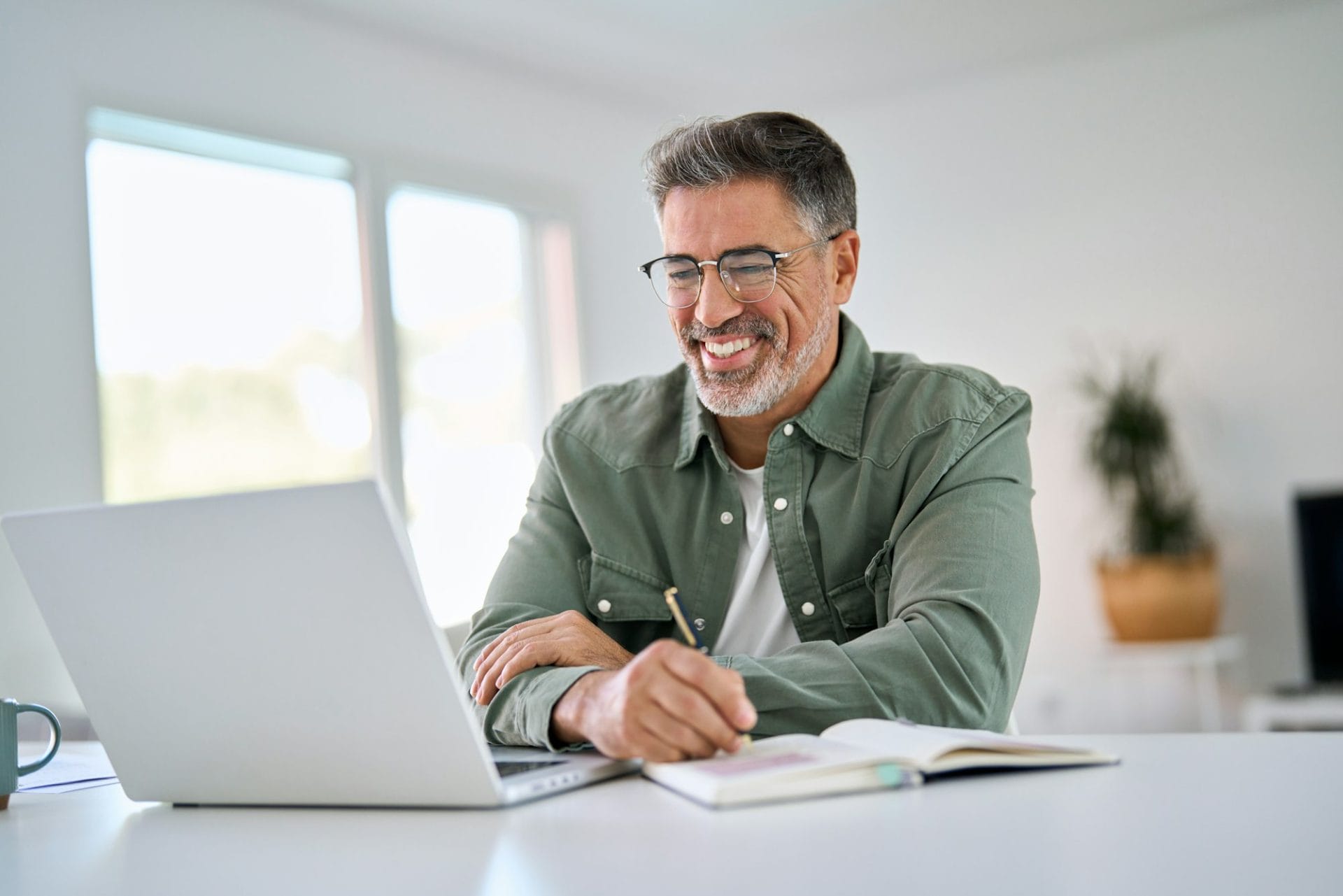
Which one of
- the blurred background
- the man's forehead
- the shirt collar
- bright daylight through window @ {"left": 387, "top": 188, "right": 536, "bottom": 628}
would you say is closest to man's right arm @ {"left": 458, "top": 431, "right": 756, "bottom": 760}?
the shirt collar

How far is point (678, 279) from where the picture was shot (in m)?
1.83

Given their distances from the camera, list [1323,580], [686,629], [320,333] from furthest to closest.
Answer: [1323,580] < [320,333] < [686,629]

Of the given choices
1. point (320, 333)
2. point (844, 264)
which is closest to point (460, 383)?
point (320, 333)

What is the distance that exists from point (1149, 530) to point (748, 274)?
11.3 ft

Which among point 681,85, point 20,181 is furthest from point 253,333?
point 681,85

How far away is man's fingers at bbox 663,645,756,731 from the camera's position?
1.03 metres

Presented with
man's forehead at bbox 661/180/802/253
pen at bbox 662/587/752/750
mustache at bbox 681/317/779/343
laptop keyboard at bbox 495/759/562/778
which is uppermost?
man's forehead at bbox 661/180/802/253

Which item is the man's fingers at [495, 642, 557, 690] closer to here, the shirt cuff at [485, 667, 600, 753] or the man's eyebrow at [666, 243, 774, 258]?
the shirt cuff at [485, 667, 600, 753]

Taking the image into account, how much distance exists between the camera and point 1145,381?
16.2 ft

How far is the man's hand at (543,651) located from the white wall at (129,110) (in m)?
2.11

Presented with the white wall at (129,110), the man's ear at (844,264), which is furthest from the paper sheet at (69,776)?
the white wall at (129,110)

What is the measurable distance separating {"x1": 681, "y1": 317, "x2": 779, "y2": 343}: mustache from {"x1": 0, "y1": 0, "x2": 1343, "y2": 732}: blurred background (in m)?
2.30

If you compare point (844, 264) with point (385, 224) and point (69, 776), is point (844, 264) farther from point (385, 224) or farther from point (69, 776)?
point (385, 224)

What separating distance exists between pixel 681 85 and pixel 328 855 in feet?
15.8
